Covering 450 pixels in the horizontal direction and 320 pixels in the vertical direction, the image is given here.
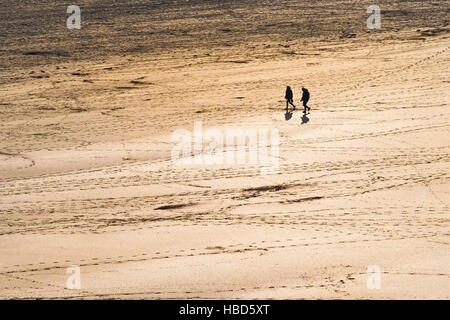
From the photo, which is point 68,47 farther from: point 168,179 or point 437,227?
point 437,227

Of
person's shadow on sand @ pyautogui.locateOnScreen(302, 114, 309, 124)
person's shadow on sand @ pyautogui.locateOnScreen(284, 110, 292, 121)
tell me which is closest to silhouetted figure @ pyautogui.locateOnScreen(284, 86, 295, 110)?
person's shadow on sand @ pyautogui.locateOnScreen(284, 110, 292, 121)

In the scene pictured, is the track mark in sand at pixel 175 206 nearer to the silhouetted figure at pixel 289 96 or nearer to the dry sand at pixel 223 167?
the dry sand at pixel 223 167

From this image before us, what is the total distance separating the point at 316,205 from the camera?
11883 millimetres

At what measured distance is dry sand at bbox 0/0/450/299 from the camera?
379 inches

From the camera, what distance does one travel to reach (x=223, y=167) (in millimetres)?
13977

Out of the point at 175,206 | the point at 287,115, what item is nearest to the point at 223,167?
the point at 175,206

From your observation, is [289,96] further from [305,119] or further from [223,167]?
[223,167]

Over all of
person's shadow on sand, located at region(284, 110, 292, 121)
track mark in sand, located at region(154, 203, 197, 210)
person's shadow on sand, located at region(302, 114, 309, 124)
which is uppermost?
person's shadow on sand, located at region(284, 110, 292, 121)

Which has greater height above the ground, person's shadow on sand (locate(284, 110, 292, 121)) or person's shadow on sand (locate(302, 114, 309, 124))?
person's shadow on sand (locate(284, 110, 292, 121))

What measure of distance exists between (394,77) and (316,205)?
8.81 meters

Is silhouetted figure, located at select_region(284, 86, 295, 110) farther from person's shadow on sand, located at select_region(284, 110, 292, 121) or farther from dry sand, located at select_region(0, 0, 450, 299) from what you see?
dry sand, located at select_region(0, 0, 450, 299)

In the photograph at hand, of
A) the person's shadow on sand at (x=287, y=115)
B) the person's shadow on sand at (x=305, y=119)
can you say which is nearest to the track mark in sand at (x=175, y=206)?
the person's shadow on sand at (x=305, y=119)

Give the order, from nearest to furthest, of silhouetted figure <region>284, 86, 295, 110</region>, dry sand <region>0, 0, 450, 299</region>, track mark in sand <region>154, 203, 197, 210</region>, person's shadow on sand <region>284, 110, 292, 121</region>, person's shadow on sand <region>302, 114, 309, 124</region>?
dry sand <region>0, 0, 450, 299</region> → track mark in sand <region>154, 203, 197, 210</region> → person's shadow on sand <region>302, 114, 309, 124</region> → person's shadow on sand <region>284, 110, 292, 121</region> → silhouetted figure <region>284, 86, 295, 110</region>

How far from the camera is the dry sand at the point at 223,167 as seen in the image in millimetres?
9617
